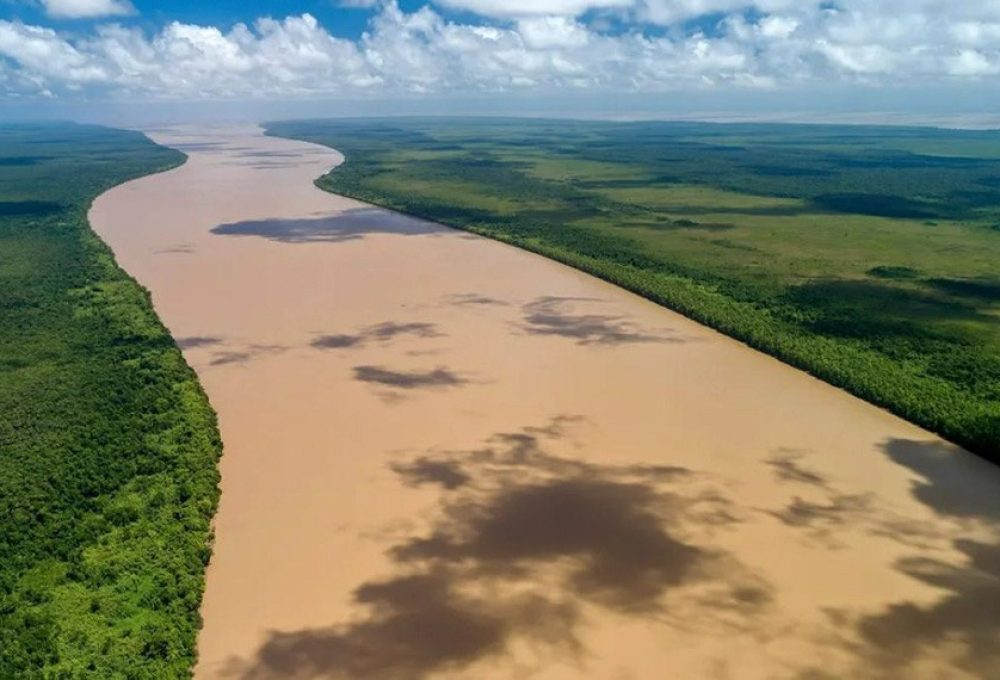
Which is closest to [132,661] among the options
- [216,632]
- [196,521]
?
[216,632]

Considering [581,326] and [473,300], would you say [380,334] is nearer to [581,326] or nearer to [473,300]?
[473,300]

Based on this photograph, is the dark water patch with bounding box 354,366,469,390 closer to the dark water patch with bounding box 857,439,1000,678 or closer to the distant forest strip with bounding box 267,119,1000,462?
the distant forest strip with bounding box 267,119,1000,462

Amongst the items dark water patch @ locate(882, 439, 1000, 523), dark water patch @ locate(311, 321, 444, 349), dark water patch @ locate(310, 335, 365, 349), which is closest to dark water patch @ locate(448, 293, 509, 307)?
dark water patch @ locate(311, 321, 444, 349)

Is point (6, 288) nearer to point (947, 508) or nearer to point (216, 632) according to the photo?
point (216, 632)

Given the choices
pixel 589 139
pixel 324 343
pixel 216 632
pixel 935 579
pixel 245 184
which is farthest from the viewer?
pixel 589 139

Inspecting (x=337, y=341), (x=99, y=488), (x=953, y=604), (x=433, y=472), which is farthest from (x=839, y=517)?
(x=337, y=341)

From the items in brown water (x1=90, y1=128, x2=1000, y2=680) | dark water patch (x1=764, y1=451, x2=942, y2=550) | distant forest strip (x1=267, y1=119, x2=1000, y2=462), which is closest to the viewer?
brown water (x1=90, y1=128, x2=1000, y2=680)

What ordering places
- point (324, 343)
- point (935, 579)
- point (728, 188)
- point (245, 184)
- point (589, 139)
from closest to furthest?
point (935, 579), point (324, 343), point (728, 188), point (245, 184), point (589, 139)

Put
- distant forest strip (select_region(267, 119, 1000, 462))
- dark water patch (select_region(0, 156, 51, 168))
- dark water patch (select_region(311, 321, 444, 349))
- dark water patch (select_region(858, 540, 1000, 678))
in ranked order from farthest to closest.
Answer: dark water patch (select_region(0, 156, 51, 168)) < dark water patch (select_region(311, 321, 444, 349)) < distant forest strip (select_region(267, 119, 1000, 462)) < dark water patch (select_region(858, 540, 1000, 678))
